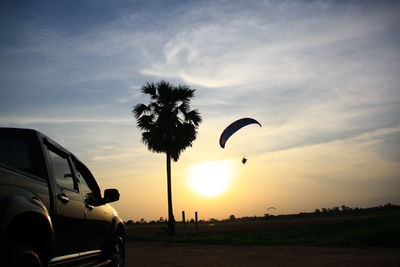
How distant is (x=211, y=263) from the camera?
10469mm

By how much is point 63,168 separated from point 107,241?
2.05 meters

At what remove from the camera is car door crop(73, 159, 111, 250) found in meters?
5.12

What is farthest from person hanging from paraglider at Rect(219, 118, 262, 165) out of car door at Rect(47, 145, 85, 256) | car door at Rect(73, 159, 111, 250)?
car door at Rect(47, 145, 85, 256)

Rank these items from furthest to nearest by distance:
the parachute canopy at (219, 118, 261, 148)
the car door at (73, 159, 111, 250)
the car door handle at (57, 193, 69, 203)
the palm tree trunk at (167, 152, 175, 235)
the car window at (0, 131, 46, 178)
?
the palm tree trunk at (167, 152, 175, 235)
the parachute canopy at (219, 118, 261, 148)
the car door at (73, 159, 111, 250)
the car door handle at (57, 193, 69, 203)
the car window at (0, 131, 46, 178)

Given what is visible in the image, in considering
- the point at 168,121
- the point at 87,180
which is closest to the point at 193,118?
the point at 168,121

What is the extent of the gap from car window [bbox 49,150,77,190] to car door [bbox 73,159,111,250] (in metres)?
0.34

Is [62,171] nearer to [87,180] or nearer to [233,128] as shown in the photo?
[87,180]

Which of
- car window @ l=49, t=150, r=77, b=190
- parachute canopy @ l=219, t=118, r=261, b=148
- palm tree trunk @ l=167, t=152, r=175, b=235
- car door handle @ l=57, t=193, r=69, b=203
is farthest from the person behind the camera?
palm tree trunk @ l=167, t=152, r=175, b=235

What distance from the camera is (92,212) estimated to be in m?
5.30

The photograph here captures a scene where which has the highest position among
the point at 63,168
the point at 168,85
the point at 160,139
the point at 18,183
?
the point at 168,85

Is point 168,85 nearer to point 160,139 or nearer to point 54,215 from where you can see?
point 160,139

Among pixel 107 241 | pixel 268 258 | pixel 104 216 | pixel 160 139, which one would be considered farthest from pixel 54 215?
pixel 160 139

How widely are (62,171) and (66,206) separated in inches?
22.8

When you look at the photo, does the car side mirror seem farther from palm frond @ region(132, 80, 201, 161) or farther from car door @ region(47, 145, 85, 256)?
palm frond @ region(132, 80, 201, 161)
